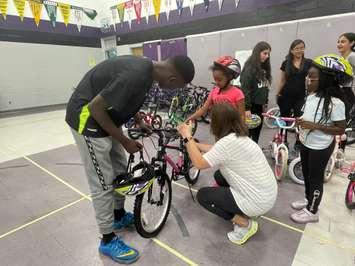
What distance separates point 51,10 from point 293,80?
8.05 metres

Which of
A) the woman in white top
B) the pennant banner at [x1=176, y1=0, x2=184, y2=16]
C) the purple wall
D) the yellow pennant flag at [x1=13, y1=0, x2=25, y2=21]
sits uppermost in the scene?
the yellow pennant flag at [x1=13, y1=0, x2=25, y2=21]

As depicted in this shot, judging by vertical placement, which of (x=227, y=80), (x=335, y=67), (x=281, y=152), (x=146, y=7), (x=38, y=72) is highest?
(x=146, y=7)

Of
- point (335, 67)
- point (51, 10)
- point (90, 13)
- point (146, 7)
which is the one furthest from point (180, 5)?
point (335, 67)

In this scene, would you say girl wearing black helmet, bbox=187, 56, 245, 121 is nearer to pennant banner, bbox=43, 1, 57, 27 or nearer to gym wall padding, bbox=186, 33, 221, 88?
gym wall padding, bbox=186, 33, 221, 88

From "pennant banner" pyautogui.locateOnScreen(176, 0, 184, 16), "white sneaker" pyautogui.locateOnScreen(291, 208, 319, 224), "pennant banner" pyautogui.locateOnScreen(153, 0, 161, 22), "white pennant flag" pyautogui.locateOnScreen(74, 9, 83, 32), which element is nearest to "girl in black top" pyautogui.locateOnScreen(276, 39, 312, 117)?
"white sneaker" pyautogui.locateOnScreen(291, 208, 319, 224)

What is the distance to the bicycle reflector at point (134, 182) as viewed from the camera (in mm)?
1494

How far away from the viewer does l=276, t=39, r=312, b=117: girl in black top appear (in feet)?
9.26

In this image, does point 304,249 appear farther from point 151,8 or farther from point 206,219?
point 151,8

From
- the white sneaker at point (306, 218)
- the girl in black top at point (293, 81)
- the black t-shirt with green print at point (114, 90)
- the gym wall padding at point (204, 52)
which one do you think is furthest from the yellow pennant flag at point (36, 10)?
the white sneaker at point (306, 218)

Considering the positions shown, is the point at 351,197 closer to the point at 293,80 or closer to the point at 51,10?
the point at 293,80

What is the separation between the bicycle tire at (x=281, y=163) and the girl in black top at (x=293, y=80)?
2.40 feet

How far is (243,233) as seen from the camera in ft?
5.81

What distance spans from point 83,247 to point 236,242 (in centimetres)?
114

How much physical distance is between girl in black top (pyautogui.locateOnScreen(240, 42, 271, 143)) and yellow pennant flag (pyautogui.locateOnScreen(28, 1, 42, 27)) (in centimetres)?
766
